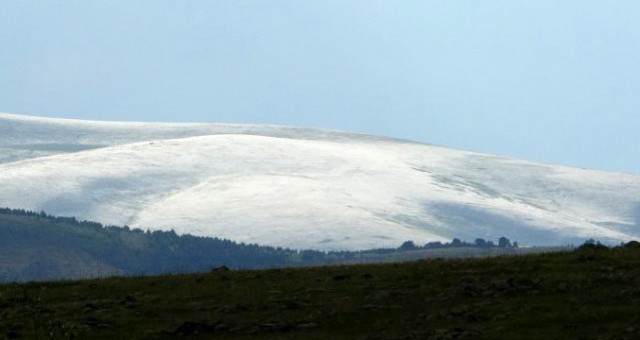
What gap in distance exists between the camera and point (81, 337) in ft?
129

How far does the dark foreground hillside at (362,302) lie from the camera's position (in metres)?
38.2

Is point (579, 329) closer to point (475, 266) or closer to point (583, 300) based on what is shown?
point (583, 300)

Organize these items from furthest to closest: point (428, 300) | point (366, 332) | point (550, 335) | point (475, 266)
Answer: point (475, 266) → point (428, 300) → point (366, 332) → point (550, 335)

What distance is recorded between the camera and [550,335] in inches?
1421

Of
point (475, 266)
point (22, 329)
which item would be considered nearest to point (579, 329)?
point (475, 266)

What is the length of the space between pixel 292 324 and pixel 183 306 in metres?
4.80

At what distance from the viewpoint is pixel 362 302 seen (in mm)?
42344

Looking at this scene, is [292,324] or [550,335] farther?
[292,324]

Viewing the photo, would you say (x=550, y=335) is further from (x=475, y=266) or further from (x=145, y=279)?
(x=145, y=279)

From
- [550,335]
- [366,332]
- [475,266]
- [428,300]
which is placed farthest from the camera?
[475,266]

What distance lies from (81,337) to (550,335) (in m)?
11.9

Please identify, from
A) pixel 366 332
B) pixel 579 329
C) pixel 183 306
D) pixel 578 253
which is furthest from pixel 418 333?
pixel 578 253

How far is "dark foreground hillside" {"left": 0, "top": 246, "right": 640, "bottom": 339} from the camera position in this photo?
3819 cm

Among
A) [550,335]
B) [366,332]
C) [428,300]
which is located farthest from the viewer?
[428,300]
